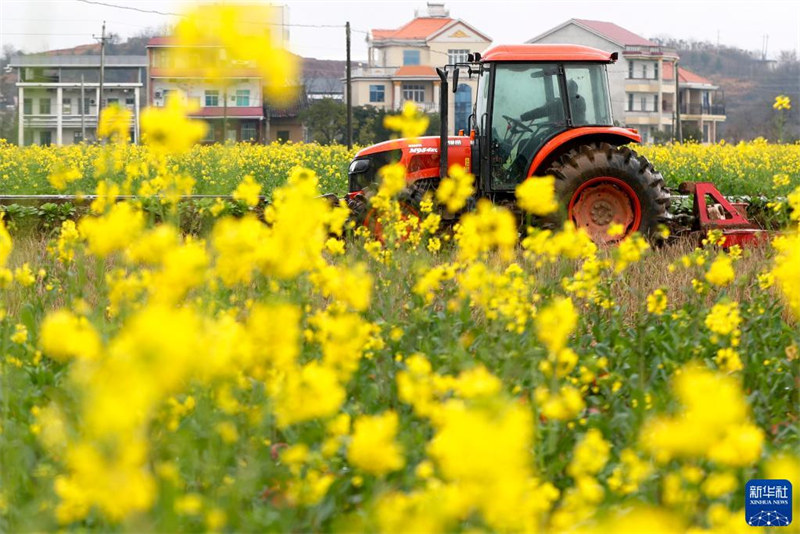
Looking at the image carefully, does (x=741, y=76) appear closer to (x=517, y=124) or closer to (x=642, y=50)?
(x=642, y=50)

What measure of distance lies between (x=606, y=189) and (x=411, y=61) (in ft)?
205

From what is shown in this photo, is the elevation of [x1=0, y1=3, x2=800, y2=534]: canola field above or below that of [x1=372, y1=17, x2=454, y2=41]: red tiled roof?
below

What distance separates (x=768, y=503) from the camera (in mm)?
3191

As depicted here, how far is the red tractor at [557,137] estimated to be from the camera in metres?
8.19

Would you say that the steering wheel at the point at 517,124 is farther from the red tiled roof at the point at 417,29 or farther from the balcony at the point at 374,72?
the red tiled roof at the point at 417,29

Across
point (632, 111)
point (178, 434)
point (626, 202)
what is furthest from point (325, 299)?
point (632, 111)

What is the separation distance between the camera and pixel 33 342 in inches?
181

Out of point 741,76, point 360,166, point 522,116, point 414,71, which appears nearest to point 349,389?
point 522,116

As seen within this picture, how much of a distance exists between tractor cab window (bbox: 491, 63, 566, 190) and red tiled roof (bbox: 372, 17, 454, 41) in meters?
63.0

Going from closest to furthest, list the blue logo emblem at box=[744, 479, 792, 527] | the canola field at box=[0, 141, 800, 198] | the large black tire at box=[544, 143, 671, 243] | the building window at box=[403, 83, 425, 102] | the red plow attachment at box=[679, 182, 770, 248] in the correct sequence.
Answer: the blue logo emblem at box=[744, 479, 792, 527] → the red plow attachment at box=[679, 182, 770, 248] → the large black tire at box=[544, 143, 671, 243] → the canola field at box=[0, 141, 800, 198] → the building window at box=[403, 83, 425, 102]

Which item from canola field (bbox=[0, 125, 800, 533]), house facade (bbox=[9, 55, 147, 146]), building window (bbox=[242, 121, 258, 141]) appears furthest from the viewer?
house facade (bbox=[9, 55, 147, 146])

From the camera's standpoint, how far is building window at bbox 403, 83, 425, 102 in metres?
64.2

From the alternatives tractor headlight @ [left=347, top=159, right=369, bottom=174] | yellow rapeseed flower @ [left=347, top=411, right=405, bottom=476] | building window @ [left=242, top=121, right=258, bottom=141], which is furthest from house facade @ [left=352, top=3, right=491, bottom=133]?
yellow rapeseed flower @ [left=347, top=411, right=405, bottom=476]

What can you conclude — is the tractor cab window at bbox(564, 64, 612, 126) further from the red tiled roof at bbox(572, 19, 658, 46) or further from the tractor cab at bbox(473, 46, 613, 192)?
the red tiled roof at bbox(572, 19, 658, 46)
